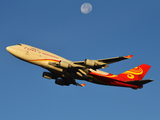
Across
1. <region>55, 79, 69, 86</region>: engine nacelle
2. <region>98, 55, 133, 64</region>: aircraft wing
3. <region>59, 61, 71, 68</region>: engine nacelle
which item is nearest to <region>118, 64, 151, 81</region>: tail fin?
<region>98, 55, 133, 64</region>: aircraft wing

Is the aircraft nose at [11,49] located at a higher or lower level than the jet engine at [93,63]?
higher

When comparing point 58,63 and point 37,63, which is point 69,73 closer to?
point 58,63

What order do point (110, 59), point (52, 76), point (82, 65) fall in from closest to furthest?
point (110, 59) → point (82, 65) → point (52, 76)

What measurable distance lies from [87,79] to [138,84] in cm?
1028

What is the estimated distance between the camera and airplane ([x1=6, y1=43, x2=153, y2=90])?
108 feet

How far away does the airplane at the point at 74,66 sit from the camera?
32.9 metres

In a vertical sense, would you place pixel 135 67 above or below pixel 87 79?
above

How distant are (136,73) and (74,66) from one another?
600 inches

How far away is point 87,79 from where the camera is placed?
3772 cm

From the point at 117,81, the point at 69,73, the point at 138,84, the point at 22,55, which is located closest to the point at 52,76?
the point at 69,73

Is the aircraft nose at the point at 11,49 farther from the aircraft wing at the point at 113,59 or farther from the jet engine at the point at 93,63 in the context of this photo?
the aircraft wing at the point at 113,59

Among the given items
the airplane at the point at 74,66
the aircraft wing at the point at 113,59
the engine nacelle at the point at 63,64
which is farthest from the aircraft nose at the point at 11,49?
the aircraft wing at the point at 113,59

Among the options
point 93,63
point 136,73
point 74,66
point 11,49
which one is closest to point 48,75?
point 74,66

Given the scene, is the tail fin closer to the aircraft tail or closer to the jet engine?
the aircraft tail
